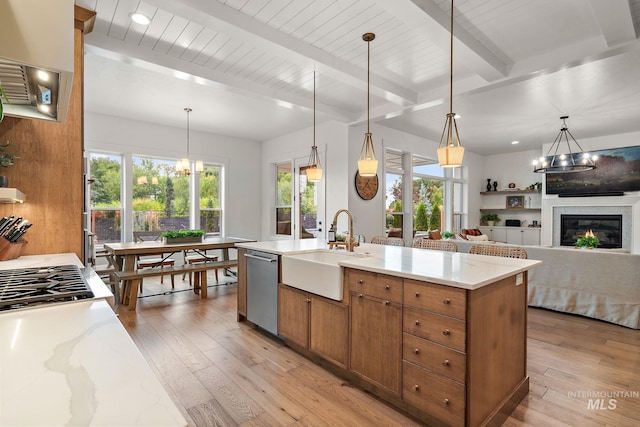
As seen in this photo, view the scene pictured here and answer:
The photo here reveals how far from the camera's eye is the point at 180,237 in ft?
14.8

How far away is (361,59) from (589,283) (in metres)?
3.42

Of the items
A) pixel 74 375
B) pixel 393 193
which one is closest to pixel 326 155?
pixel 393 193

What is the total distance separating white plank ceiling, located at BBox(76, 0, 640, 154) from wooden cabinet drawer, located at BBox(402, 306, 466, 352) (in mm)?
2093

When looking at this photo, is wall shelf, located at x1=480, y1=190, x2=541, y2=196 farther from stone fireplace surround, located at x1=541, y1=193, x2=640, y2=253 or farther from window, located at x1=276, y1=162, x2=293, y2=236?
window, located at x1=276, y1=162, x2=293, y2=236

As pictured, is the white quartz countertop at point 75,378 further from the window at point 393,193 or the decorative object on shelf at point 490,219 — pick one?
the decorative object on shelf at point 490,219

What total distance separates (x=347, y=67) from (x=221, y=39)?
1.27 metres

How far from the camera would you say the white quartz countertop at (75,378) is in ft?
1.67

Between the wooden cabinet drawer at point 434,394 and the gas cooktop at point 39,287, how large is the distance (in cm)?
166

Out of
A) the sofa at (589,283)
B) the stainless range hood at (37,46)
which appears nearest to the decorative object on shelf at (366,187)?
the sofa at (589,283)

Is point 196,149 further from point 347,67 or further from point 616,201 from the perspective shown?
point 616,201

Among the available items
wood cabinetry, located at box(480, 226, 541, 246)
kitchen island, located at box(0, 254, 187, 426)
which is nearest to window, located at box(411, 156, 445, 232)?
wood cabinetry, located at box(480, 226, 541, 246)

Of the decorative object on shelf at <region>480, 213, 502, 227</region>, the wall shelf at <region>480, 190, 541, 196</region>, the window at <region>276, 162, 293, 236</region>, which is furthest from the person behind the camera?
the decorative object on shelf at <region>480, 213, 502, 227</region>

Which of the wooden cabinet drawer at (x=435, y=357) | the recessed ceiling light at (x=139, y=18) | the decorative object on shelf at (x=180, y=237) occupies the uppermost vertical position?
the recessed ceiling light at (x=139, y=18)

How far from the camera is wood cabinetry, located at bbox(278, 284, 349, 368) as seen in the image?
7.67 ft
